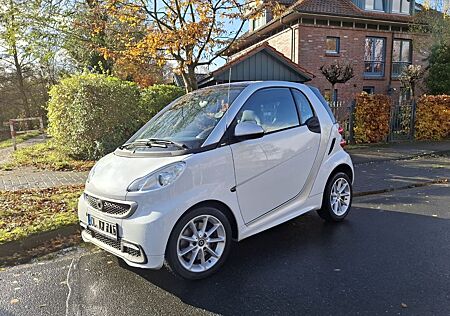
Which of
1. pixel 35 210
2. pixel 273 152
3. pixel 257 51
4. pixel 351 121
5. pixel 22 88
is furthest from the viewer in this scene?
pixel 22 88

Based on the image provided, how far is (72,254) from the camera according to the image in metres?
4.14

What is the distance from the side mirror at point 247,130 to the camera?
3.56 metres

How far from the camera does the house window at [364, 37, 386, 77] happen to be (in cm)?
2231

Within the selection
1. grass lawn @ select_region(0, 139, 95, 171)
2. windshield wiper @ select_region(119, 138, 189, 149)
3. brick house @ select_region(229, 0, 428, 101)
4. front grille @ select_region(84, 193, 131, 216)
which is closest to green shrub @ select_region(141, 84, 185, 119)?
grass lawn @ select_region(0, 139, 95, 171)

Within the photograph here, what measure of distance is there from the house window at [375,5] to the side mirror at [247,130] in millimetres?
21922

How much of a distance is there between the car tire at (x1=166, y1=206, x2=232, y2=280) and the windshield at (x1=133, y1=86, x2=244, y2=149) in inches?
27.0

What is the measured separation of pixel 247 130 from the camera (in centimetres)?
357

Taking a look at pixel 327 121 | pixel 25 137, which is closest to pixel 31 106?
pixel 25 137

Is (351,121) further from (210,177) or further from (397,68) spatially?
(397,68)

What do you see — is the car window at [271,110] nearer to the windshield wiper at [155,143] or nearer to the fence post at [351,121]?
the windshield wiper at [155,143]

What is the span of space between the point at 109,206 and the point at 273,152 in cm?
179

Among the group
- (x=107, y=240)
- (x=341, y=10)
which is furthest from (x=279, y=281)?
(x=341, y=10)

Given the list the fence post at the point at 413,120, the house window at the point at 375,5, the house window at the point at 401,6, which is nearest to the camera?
the fence post at the point at 413,120

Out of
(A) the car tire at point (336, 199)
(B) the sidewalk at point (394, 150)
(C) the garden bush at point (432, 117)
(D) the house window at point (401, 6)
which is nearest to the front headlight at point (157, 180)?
(A) the car tire at point (336, 199)
